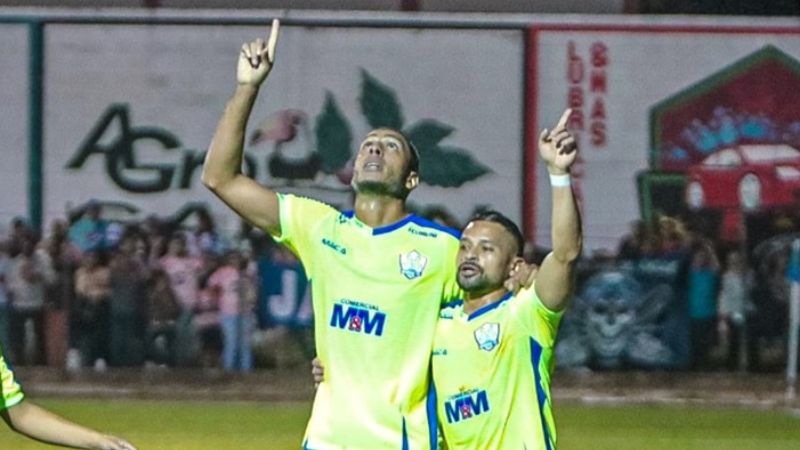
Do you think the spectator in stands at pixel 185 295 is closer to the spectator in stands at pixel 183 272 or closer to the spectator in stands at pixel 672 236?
the spectator in stands at pixel 183 272

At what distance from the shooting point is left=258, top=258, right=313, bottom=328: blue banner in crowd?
28.4 m

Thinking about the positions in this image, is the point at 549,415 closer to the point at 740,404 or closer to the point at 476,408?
the point at 476,408

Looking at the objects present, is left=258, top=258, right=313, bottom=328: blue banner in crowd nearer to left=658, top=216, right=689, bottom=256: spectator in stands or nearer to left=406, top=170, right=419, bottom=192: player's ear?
left=658, top=216, right=689, bottom=256: spectator in stands

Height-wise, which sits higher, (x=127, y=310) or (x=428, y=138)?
(x=428, y=138)

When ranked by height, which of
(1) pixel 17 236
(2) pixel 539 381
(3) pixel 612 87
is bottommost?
Answer: (2) pixel 539 381

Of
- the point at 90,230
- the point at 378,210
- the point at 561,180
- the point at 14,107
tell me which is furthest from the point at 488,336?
the point at 14,107

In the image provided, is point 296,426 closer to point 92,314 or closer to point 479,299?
point 92,314

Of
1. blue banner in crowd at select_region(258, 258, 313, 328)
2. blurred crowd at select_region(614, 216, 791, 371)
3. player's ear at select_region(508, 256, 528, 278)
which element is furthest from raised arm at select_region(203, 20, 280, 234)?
blurred crowd at select_region(614, 216, 791, 371)

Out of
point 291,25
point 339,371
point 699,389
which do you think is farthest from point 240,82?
point 291,25

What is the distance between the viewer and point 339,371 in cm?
803

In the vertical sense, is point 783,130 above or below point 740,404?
above

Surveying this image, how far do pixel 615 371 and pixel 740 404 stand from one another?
13.2ft

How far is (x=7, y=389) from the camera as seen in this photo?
7.64 meters

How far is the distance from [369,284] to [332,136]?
73.0ft
